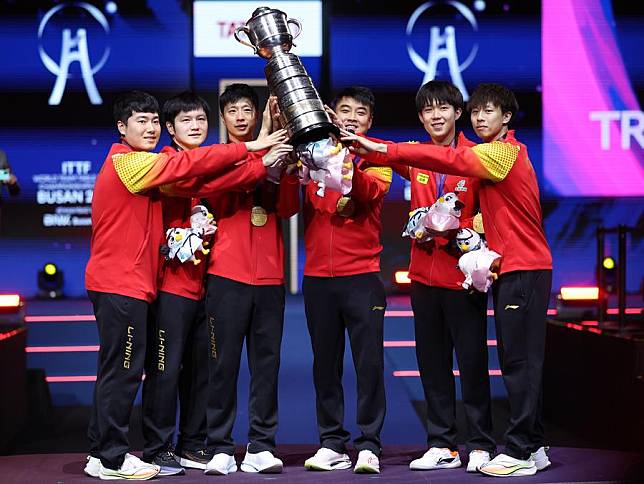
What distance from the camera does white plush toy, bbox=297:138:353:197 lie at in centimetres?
379

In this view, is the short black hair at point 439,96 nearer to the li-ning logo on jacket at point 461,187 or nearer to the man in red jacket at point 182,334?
the li-ning logo on jacket at point 461,187

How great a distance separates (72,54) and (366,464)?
19.7ft

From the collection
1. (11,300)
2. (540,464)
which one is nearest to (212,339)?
(540,464)

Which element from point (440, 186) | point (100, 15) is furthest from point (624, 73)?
point (440, 186)

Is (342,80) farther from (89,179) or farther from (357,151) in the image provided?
(357,151)

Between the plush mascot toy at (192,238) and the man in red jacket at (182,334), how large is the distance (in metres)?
0.07

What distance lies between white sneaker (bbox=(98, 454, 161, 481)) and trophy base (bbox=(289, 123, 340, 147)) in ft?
4.59

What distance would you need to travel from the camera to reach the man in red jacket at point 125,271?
3.96 metres

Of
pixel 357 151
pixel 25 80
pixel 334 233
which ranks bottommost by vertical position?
pixel 334 233

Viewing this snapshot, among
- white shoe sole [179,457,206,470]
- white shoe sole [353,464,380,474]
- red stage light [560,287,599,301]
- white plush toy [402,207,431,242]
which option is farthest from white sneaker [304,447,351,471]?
red stage light [560,287,599,301]

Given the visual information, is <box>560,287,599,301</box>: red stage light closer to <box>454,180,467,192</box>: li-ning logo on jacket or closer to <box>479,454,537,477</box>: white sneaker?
<box>454,180,467,192</box>: li-ning logo on jacket

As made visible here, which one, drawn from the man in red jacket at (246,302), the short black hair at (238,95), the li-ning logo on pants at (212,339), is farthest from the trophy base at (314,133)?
the li-ning logo on pants at (212,339)

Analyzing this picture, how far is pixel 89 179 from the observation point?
29.7 ft

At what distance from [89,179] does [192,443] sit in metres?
5.22
